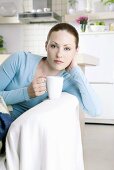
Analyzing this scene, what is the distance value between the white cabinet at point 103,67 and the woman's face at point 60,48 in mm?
2306

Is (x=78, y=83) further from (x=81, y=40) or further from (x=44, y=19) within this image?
(x=44, y=19)

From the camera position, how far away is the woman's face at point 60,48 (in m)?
1.49

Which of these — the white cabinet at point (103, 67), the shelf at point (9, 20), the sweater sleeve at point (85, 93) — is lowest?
the white cabinet at point (103, 67)

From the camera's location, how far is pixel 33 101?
5.27 ft

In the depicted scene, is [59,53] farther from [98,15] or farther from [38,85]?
[98,15]

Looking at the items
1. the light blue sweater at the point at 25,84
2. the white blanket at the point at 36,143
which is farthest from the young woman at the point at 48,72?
the white blanket at the point at 36,143

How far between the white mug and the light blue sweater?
16 centimetres

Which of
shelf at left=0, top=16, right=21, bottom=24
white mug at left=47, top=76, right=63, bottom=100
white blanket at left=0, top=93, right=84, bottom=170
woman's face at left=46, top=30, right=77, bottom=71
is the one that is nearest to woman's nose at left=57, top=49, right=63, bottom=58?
woman's face at left=46, top=30, right=77, bottom=71

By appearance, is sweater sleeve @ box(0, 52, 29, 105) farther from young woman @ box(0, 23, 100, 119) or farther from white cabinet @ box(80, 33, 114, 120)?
white cabinet @ box(80, 33, 114, 120)

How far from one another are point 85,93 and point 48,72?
8.9 inches

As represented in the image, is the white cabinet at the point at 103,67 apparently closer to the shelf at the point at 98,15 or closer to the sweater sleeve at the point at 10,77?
the shelf at the point at 98,15

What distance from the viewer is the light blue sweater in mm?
1546

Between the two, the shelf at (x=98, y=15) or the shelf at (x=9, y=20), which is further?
the shelf at (x=9, y=20)

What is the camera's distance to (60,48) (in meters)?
1.49
